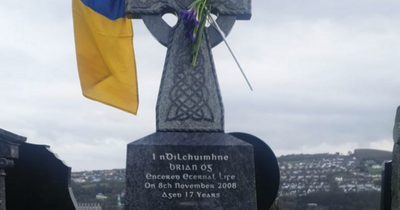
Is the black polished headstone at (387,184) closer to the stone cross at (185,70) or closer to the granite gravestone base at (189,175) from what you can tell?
the granite gravestone base at (189,175)

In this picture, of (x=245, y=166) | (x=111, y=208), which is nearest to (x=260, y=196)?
(x=245, y=166)

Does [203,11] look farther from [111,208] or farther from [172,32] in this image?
[111,208]

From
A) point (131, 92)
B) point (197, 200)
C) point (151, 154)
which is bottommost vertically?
point (197, 200)

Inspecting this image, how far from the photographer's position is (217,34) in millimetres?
9492

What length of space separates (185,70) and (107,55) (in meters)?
1.62

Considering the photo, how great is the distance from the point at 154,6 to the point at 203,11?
631mm

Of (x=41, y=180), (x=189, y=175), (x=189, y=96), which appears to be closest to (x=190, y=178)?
(x=189, y=175)

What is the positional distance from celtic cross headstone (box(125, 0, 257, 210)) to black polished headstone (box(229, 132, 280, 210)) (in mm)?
1892

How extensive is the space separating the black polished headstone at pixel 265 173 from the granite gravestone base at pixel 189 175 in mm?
2297

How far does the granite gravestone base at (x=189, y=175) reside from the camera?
838cm

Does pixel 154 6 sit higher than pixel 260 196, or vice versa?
pixel 154 6

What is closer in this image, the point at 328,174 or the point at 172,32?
the point at 172,32

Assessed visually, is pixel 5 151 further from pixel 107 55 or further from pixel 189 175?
pixel 189 175

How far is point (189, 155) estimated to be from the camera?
8.51 meters
